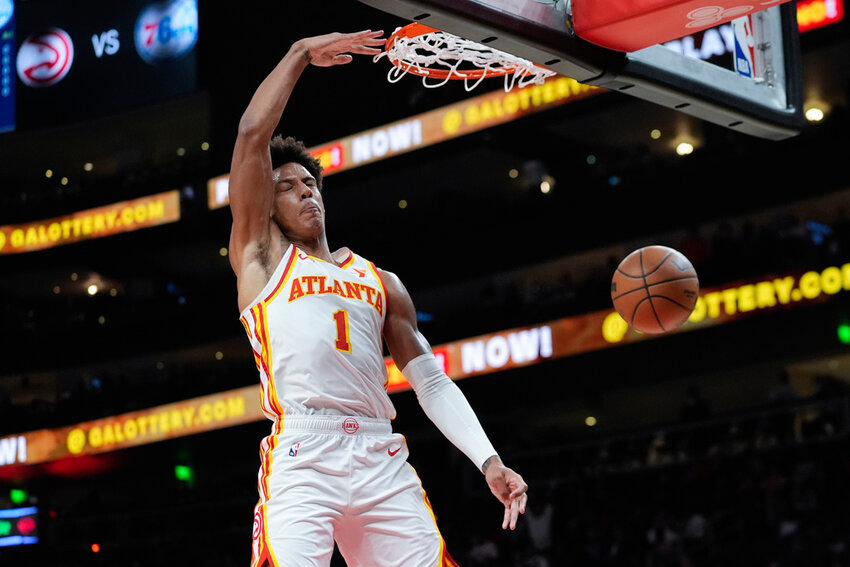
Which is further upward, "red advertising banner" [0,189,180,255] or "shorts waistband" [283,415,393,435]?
"red advertising banner" [0,189,180,255]

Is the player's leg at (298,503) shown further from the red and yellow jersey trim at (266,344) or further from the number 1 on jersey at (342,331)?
the number 1 on jersey at (342,331)

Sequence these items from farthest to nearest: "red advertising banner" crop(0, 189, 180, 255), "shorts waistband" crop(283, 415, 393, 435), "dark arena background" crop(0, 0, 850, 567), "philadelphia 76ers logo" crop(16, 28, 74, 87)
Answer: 1. "red advertising banner" crop(0, 189, 180, 255)
2. "philadelphia 76ers logo" crop(16, 28, 74, 87)
3. "dark arena background" crop(0, 0, 850, 567)
4. "shorts waistband" crop(283, 415, 393, 435)

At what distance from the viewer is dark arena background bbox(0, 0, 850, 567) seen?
51.2ft

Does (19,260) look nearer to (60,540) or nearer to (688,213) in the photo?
(60,540)

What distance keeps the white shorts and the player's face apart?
28.2 inches

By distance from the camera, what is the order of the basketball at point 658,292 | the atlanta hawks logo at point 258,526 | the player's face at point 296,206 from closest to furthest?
the atlanta hawks logo at point 258,526 → the player's face at point 296,206 → the basketball at point 658,292

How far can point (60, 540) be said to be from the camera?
72.4 ft

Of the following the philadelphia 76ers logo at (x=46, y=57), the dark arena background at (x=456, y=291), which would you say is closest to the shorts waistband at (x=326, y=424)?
the dark arena background at (x=456, y=291)

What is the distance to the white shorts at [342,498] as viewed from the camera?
3.69m

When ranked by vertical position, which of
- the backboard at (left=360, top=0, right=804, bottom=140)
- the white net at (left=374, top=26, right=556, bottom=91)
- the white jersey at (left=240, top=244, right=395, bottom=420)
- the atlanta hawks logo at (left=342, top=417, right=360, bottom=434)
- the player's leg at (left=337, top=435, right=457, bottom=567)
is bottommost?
the player's leg at (left=337, top=435, right=457, bottom=567)

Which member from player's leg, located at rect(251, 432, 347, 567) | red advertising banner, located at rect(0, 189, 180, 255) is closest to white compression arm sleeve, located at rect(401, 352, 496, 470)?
player's leg, located at rect(251, 432, 347, 567)

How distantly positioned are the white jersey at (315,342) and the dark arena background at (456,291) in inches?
390

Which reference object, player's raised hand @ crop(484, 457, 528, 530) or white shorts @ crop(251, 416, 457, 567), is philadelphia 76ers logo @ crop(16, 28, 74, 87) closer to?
white shorts @ crop(251, 416, 457, 567)

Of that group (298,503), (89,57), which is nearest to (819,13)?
(89,57)
